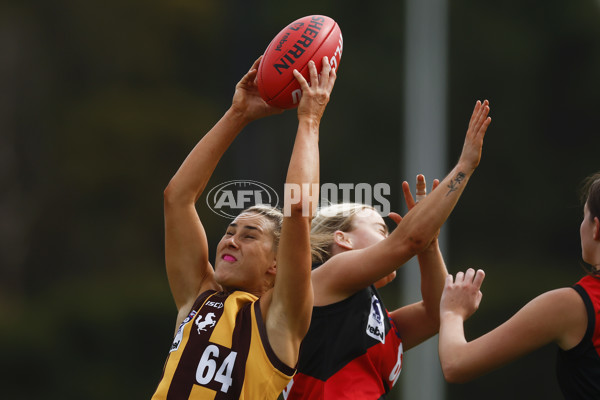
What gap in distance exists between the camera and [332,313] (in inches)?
110

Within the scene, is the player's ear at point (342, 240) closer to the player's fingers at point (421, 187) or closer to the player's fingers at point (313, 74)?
the player's fingers at point (421, 187)

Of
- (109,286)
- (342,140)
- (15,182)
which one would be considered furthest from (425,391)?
(15,182)

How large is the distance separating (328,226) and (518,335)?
107 cm

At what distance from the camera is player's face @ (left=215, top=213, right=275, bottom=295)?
2682 mm

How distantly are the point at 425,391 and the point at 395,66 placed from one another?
13.3 feet

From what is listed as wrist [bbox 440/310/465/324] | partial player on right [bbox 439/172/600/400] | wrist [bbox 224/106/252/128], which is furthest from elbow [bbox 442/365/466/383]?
wrist [bbox 224/106/252/128]

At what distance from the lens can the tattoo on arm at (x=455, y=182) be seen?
2.57 meters

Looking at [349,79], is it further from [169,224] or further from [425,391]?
[169,224]

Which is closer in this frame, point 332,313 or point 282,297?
point 282,297

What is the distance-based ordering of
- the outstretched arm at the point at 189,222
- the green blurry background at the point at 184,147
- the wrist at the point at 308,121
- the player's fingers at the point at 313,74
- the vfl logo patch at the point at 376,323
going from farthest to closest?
the green blurry background at the point at 184,147, the vfl logo patch at the point at 376,323, the outstretched arm at the point at 189,222, the player's fingers at the point at 313,74, the wrist at the point at 308,121

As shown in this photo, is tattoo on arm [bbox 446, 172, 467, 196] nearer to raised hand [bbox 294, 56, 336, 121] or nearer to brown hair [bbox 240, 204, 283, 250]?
raised hand [bbox 294, 56, 336, 121]

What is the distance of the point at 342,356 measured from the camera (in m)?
2.79

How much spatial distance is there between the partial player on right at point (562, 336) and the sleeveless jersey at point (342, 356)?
0.45 m

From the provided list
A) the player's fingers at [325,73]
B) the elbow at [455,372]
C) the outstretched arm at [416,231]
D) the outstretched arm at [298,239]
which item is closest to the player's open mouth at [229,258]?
the outstretched arm at [298,239]
